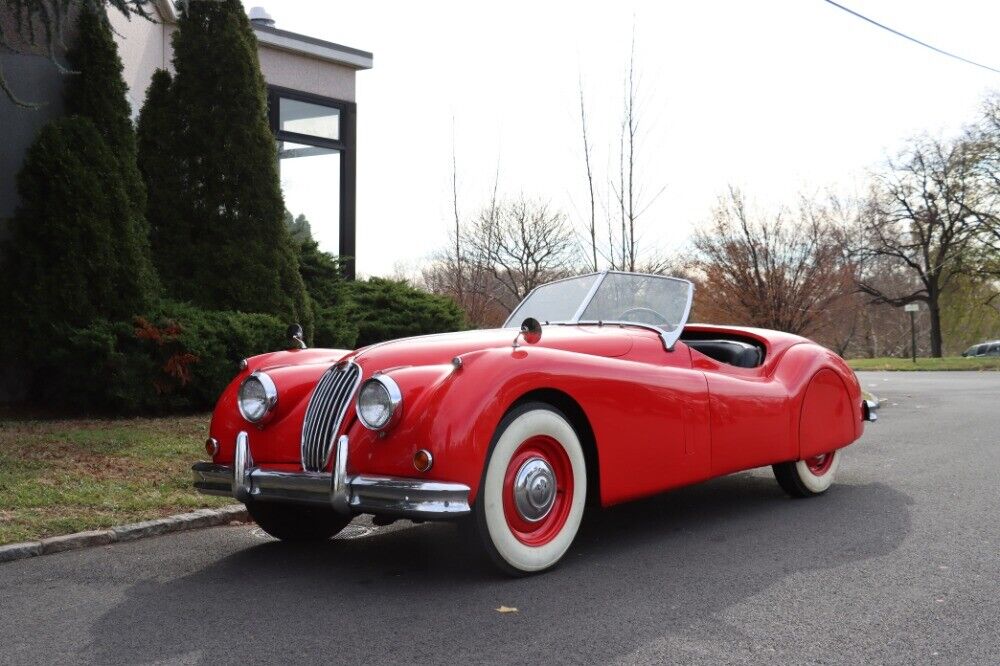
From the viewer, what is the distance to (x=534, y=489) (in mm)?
4355

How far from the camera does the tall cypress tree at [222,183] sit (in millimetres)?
10281

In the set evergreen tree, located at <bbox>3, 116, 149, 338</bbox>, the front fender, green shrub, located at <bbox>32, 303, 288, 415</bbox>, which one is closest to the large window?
green shrub, located at <bbox>32, 303, 288, 415</bbox>

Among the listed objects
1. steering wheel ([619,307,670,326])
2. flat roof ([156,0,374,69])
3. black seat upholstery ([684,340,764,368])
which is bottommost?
black seat upholstery ([684,340,764,368])

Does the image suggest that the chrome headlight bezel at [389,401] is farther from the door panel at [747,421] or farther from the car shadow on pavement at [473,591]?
the door panel at [747,421]

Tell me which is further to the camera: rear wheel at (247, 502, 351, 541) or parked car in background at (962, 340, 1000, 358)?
parked car in background at (962, 340, 1000, 358)

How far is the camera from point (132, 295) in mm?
9266

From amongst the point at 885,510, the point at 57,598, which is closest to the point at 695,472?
the point at 885,510

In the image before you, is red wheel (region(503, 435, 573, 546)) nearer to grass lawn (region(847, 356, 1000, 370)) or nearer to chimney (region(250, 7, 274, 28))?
chimney (region(250, 7, 274, 28))

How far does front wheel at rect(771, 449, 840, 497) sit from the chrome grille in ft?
9.98

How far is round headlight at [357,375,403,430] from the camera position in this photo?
411 cm

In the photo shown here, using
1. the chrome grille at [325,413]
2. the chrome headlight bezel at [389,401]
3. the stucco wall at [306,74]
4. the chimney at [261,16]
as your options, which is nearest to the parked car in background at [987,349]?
the stucco wall at [306,74]

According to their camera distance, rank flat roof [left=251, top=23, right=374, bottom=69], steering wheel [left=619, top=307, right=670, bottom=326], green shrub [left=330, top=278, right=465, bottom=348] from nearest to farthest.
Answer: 1. steering wheel [left=619, top=307, right=670, bottom=326]
2. green shrub [left=330, top=278, right=465, bottom=348]
3. flat roof [left=251, top=23, right=374, bottom=69]

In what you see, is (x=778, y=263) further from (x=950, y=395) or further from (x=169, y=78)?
(x=169, y=78)

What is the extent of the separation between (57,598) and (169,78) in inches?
313
